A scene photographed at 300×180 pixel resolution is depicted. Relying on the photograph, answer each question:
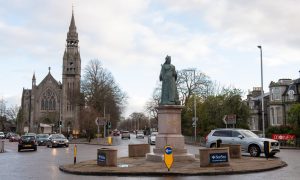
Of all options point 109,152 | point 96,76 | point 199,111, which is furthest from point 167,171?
point 96,76

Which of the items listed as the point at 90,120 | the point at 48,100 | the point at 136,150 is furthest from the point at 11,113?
the point at 136,150

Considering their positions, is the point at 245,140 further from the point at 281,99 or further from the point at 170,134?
the point at 281,99

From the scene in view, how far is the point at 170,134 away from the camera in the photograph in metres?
18.9

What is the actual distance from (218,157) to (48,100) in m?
101

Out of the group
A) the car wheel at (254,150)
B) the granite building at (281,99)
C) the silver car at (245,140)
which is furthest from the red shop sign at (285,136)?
the car wheel at (254,150)

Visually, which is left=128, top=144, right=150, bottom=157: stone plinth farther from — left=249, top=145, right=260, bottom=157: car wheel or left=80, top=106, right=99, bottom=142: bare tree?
left=80, top=106, right=99, bottom=142: bare tree

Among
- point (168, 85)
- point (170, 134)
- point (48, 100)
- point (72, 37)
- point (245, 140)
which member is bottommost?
point (245, 140)

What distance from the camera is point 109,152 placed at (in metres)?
17.4

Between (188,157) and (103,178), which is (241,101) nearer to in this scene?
(188,157)

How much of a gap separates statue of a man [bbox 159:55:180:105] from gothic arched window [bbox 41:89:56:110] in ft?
314

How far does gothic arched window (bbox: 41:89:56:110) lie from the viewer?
111750 millimetres

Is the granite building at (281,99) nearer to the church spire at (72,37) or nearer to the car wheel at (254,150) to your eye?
the car wheel at (254,150)

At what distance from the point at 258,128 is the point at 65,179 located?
6481cm

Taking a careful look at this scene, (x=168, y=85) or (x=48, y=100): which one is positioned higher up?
(x=48, y=100)
